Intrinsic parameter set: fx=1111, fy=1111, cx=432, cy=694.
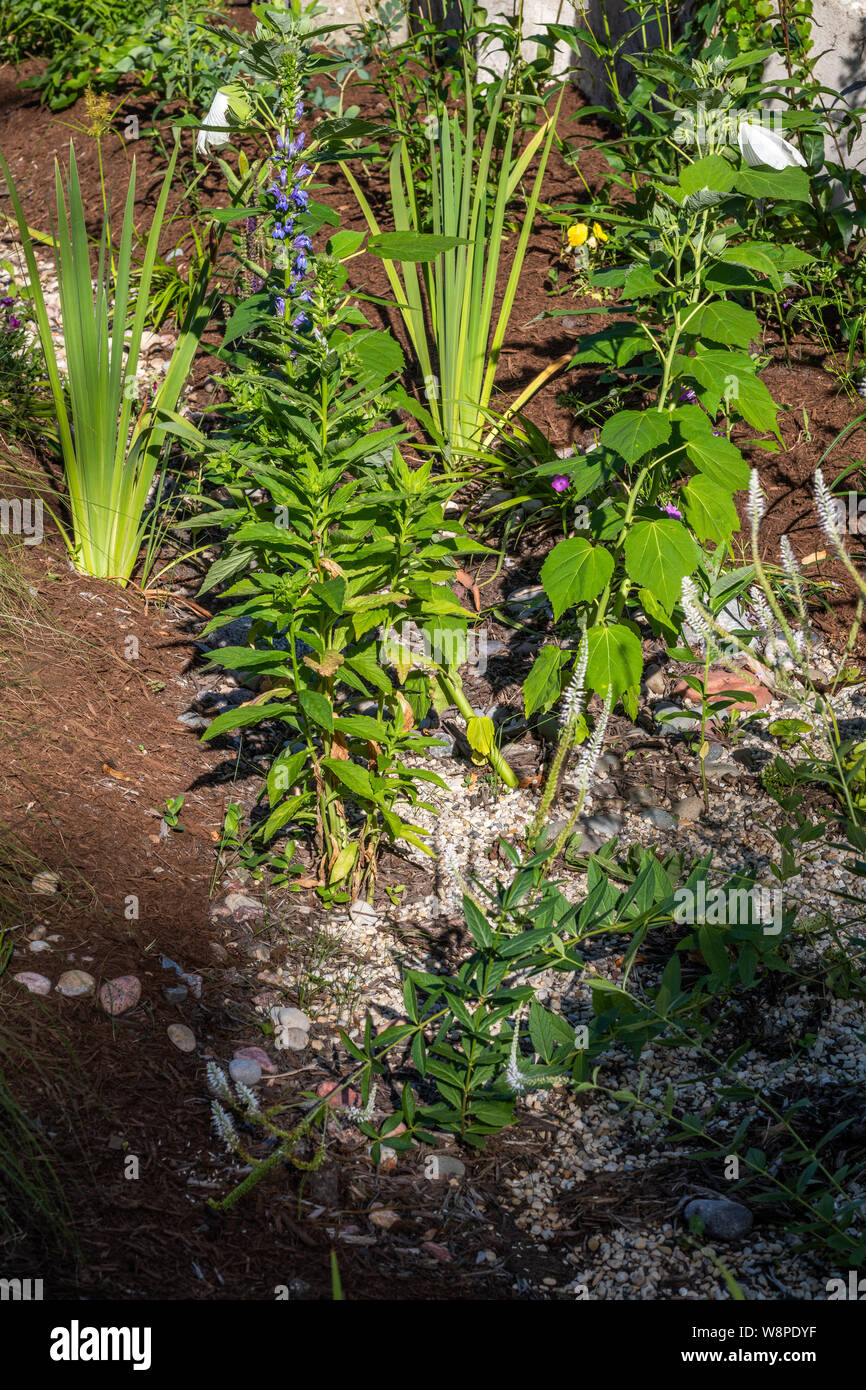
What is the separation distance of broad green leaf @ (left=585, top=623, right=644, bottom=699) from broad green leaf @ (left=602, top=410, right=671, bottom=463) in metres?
0.38

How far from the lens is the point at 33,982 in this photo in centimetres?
185

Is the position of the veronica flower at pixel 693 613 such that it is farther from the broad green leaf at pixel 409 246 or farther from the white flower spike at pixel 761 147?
the white flower spike at pixel 761 147

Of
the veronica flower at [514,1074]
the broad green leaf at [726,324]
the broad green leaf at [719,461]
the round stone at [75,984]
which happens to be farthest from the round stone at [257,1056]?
the broad green leaf at [726,324]

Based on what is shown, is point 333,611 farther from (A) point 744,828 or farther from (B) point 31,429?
(B) point 31,429

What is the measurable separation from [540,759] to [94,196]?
12.8ft

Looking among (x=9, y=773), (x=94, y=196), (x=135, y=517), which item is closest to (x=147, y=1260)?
(x=9, y=773)

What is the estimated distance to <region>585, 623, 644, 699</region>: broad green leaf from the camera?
2.31 m

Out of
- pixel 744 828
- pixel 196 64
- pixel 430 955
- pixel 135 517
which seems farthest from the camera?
pixel 196 64

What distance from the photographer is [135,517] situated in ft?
9.56

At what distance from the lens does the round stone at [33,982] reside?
184cm

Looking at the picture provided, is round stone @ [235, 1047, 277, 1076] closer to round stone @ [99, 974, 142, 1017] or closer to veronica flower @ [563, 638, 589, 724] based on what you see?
round stone @ [99, 974, 142, 1017]

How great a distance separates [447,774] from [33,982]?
1100mm

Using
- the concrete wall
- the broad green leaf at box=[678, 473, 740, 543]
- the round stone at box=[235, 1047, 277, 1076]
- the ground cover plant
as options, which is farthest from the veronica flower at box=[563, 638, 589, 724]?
the concrete wall

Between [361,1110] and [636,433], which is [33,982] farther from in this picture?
[636,433]
